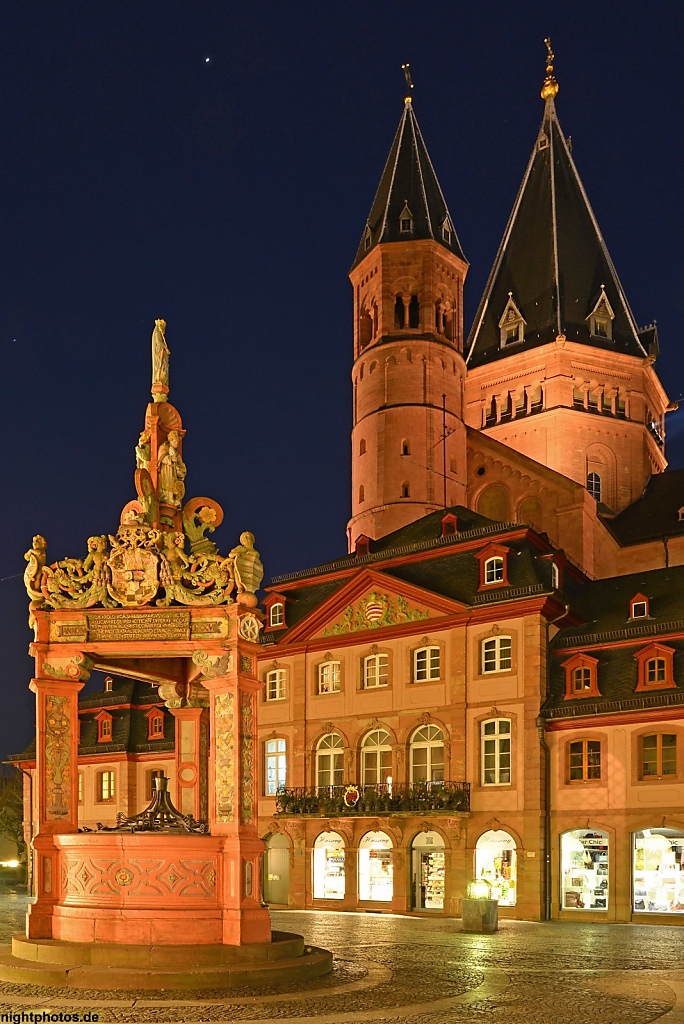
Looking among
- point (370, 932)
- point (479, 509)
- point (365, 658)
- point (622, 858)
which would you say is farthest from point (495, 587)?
point (479, 509)

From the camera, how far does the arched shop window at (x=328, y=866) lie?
141ft

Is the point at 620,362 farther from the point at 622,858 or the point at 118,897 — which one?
the point at 118,897

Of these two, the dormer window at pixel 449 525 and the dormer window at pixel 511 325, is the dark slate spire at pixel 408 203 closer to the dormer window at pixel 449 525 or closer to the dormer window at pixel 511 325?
the dormer window at pixel 511 325

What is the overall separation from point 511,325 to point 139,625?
5801cm

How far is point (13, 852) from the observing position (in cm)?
7881

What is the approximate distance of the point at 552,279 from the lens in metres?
73.9

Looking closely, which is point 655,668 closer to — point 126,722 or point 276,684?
point 276,684

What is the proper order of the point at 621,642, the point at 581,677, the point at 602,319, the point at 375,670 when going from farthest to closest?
the point at 602,319
the point at 375,670
the point at 581,677
the point at 621,642

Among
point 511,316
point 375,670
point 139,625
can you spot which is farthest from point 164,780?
point 511,316

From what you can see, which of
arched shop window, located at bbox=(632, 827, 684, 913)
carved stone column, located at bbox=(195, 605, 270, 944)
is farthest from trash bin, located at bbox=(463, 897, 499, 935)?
carved stone column, located at bbox=(195, 605, 270, 944)

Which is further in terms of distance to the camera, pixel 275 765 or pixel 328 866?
pixel 275 765

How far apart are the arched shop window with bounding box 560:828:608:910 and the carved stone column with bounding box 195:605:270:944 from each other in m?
21.6

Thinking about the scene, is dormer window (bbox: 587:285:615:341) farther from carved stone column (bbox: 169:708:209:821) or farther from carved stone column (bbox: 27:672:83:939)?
carved stone column (bbox: 27:672:83:939)

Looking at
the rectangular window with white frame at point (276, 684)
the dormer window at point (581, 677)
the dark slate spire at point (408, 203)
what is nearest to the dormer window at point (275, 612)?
the rectangular window with white frame at point (276, 684)
